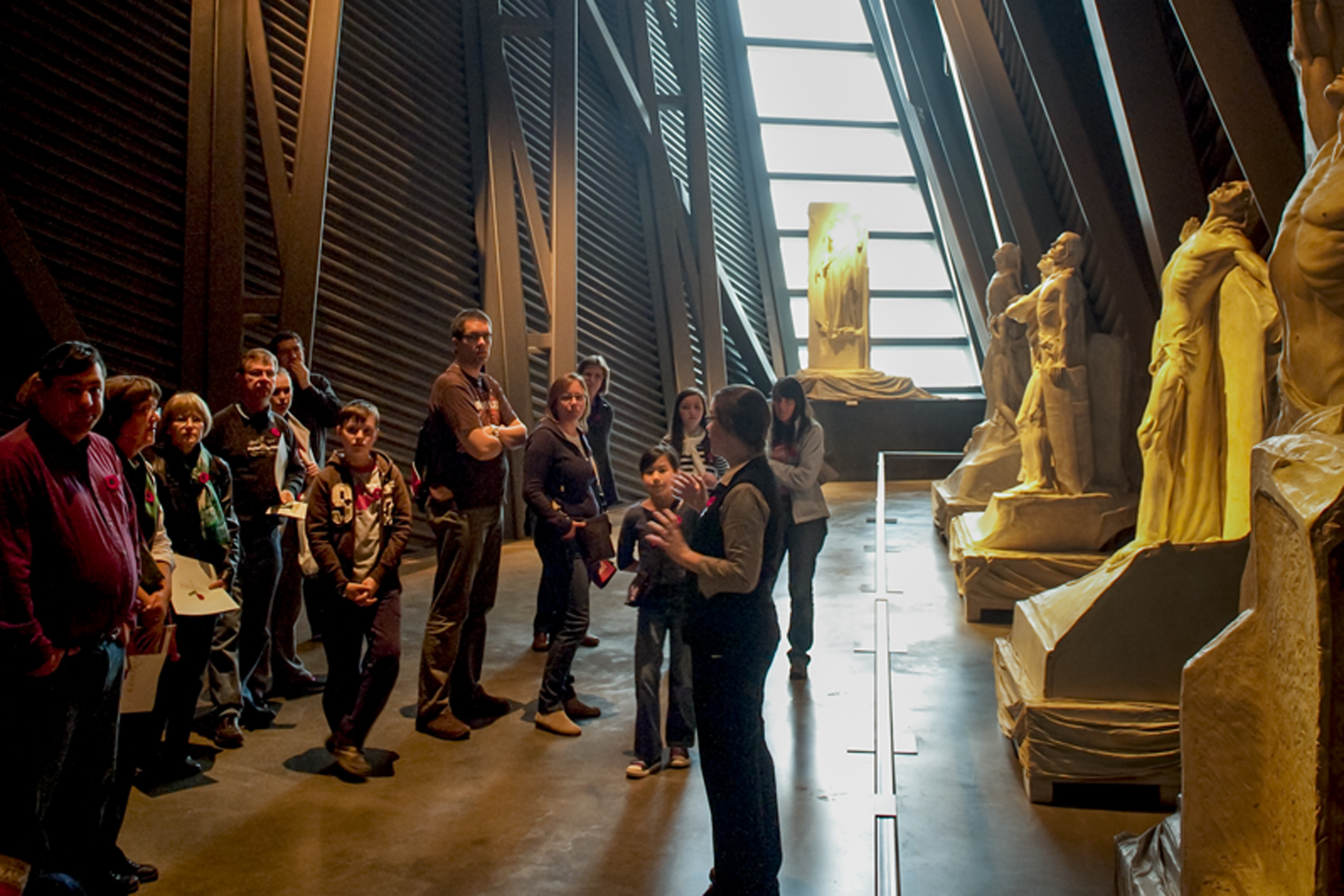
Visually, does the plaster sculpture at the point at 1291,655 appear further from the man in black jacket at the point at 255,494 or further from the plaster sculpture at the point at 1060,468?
the plaster sculpture at the point at 1060,468

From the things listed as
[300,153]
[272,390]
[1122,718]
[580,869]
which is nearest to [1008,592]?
→ [1122,718]

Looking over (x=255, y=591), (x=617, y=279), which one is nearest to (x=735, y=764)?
A: (x=255, y=591)

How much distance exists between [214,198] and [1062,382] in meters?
4.93

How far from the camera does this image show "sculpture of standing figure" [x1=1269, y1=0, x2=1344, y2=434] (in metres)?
2.06

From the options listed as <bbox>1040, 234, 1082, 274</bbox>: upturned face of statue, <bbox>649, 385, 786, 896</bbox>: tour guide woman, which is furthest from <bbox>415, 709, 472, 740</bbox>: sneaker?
<bbox>1040, 234, 1082, 274</bbox>: upturned face of statue

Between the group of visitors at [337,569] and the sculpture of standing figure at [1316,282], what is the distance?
1192mm

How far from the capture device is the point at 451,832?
315cm

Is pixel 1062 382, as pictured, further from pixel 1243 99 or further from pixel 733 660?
pixel 733 660

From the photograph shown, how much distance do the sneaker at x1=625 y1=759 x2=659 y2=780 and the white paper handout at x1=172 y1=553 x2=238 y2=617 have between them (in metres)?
1.47

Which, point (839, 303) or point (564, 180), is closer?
point (564, 180)

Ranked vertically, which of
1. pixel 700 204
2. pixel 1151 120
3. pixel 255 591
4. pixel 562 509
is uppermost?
pixel 700 204

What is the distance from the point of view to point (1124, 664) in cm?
356

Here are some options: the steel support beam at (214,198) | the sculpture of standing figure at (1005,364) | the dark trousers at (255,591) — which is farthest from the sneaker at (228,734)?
the sculpture of standing figure at (1005,364)

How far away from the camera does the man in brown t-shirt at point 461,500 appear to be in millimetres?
3914
